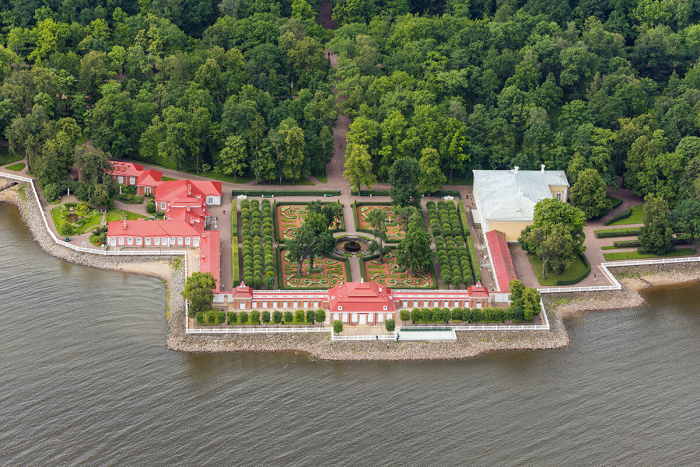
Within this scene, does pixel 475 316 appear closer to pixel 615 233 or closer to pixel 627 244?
pixel 627 244

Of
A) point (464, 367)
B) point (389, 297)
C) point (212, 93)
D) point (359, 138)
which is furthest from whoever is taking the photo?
point (212, 93)

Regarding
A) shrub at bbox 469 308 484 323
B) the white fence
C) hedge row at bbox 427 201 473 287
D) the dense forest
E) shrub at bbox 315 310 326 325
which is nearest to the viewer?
the white fence

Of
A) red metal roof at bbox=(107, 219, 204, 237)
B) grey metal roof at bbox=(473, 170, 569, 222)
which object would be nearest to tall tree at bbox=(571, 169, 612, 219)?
grey metal roof at bbox=(473, 170, 569, 222)

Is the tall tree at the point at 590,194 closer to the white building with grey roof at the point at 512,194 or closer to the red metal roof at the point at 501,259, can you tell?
the white building with grey roof at the point at 512,194

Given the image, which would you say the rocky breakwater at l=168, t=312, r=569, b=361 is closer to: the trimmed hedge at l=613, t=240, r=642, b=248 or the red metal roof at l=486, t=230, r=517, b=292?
the red metal roof at l=486, t=230, r=517, b=292

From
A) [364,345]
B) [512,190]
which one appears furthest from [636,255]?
[364,345]

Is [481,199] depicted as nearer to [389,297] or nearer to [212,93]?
[389,297]

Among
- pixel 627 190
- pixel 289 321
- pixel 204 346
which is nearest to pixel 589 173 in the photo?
pixel 627 190
